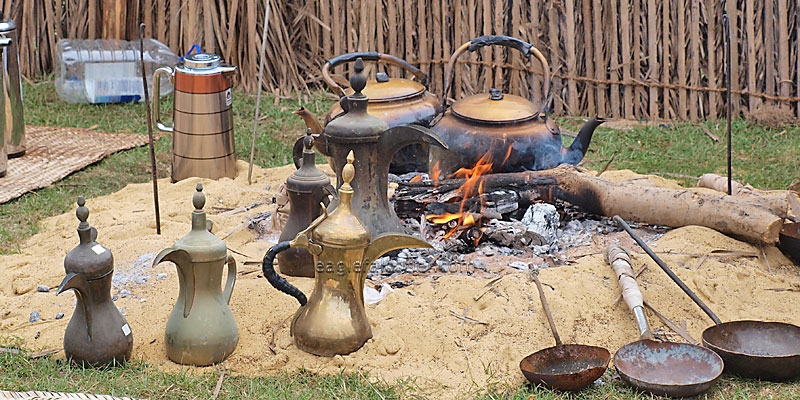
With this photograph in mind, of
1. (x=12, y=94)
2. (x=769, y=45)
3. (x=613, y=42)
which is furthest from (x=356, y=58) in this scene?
(x=769, y=45)

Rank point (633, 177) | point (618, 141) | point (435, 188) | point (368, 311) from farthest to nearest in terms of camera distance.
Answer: point (618, 141)
point (633, 177)
point (435, 188)
point (368, 311)

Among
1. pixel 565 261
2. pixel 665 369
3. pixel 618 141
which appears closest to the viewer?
pixel 665 369

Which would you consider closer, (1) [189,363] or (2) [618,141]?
(1) [189,363]

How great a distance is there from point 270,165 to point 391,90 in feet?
4.80

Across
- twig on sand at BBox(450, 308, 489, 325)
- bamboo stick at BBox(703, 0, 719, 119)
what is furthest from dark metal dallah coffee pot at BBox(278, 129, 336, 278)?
bamboo stick at BBox(703, 0, 719, 119)

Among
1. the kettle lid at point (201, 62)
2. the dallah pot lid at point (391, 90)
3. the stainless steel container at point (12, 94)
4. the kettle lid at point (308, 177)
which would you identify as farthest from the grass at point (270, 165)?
the dallah pot lid at point (391, 90)

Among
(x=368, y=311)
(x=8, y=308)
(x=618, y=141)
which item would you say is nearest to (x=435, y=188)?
(x=368, y=311)

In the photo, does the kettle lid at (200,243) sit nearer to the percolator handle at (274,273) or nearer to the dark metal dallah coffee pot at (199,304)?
the dark metal dallah coffee pot at (199,304)

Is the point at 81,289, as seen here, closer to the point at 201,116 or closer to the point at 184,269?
the point at 184,269

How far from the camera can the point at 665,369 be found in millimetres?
3211

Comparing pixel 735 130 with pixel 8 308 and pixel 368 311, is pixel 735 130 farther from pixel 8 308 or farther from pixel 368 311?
pixel 8 308

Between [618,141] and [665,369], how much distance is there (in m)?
3.55

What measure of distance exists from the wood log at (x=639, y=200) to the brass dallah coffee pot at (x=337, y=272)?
1.18 meters

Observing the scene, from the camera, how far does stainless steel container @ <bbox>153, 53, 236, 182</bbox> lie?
556 centimetres
